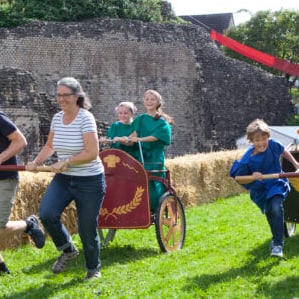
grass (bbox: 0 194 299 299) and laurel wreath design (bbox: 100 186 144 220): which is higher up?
laurel wreath design (bbox: 100 186 144 220)

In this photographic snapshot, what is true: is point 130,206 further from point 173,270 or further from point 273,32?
point 273,32

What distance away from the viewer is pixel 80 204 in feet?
17.8

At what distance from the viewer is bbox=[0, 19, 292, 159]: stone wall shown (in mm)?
25281

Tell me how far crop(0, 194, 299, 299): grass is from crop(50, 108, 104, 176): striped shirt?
3.06 feet

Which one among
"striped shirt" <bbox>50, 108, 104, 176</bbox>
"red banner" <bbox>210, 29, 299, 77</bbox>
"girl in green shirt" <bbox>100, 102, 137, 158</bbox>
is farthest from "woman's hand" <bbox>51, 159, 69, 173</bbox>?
"red banner" <bbox>210, 29, 299, 77</bbox>

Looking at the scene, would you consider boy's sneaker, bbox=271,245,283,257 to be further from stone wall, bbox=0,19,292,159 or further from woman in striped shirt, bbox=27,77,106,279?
stone wall, bbox=0,19,292,159

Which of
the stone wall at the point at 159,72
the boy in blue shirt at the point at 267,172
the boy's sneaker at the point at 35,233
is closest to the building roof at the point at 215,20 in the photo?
the stone wall at the point at 159,72

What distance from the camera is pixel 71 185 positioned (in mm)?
5445

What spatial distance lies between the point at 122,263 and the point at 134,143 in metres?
1.39

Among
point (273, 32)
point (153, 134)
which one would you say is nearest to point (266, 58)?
point (273, 32)

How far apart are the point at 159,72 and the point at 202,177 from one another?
15446 mm

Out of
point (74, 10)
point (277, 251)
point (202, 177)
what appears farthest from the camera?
point (74, 10)

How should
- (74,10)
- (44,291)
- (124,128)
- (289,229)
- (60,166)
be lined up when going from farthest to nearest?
(74,10) < (289,229) < (124,128) < (44,291) < (60,166)

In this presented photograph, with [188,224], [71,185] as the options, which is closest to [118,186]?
[71,185]
